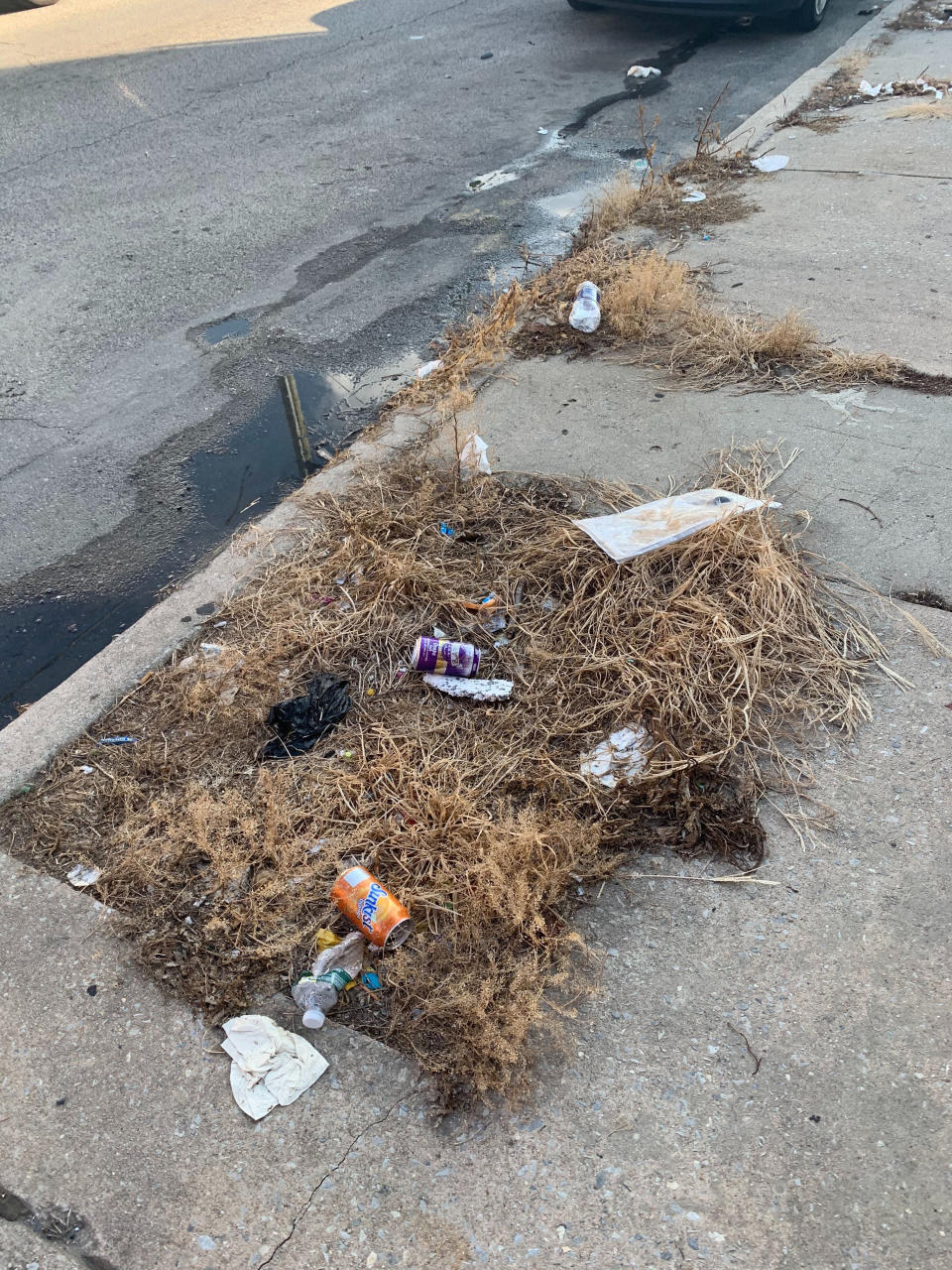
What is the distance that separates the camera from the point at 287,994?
2.25m

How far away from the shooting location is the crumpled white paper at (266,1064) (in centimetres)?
206

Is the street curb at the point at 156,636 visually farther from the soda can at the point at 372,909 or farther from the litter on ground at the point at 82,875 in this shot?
the soda can at the point at 372,909

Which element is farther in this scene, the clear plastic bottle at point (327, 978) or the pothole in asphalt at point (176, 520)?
the pothole in asphalt at point (176, 520)

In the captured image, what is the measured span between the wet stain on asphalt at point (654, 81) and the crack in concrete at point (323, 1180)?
23.5 feet

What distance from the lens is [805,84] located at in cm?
818

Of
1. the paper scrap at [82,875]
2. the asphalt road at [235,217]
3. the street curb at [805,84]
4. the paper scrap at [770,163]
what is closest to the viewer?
the paper scrap at [82,875]

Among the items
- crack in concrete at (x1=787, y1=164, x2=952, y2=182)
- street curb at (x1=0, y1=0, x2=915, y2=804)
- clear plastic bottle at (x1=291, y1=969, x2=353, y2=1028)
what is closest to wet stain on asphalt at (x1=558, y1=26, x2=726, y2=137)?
crack in concrete at (x1=787, y1=164, x2=952, y2=182)

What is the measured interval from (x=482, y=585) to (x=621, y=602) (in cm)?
50

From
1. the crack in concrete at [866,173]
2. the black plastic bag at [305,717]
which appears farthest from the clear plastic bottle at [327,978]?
the crack in concrete at [866,173]

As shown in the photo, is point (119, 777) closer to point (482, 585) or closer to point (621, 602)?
point (482, 585)

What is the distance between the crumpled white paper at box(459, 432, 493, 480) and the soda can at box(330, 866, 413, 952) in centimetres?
196

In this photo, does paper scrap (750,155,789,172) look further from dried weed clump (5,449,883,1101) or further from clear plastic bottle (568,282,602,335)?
dried weed clump (5,449,883,1101)

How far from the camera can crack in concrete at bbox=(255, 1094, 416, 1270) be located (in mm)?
1829

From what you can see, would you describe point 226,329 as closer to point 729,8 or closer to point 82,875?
point 82,875
